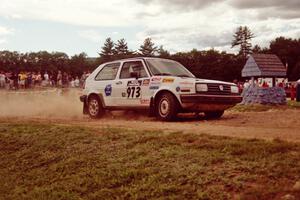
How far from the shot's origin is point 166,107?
1044 cm

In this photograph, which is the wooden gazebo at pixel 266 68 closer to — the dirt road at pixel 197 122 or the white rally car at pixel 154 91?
the dirt road at pixel 197 122

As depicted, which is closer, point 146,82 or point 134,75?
point 146,82

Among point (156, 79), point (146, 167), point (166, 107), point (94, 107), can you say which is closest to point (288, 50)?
point (94, 107)

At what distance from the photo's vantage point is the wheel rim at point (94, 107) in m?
12.2

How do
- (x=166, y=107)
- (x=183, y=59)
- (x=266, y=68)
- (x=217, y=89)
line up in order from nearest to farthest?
(x=166, y=107) < (x=217, y=89) < (x=266, y=68) < (x=183, y=59)

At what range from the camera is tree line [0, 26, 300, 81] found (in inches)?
3162

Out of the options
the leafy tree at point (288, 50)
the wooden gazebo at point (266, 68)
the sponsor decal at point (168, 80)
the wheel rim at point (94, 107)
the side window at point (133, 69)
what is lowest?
the wheel rim at point (94, 107)

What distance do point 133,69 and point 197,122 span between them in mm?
2335

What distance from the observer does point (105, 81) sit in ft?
39.8

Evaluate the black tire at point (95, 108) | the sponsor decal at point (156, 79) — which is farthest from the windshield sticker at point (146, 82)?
the black tire at point (95, 108)

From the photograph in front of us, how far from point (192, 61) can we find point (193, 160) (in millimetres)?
78328

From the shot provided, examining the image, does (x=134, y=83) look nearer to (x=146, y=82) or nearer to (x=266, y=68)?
(x=146, y=82)

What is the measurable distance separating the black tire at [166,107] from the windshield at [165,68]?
675 millimetres

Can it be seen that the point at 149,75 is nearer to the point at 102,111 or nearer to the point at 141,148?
the point at 102,111
